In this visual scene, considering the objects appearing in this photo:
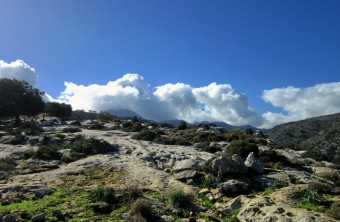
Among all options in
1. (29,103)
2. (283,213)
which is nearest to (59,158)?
(283,213)

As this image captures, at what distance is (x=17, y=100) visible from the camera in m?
69.4

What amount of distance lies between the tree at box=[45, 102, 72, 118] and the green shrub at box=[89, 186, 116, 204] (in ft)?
244

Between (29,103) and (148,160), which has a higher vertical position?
(29,103)

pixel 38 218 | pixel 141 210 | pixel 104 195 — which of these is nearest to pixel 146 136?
pixel 104 195

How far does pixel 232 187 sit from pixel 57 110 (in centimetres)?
7740

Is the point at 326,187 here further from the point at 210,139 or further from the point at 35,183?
the point at 210,139

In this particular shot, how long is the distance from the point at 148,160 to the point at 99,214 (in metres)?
13.8

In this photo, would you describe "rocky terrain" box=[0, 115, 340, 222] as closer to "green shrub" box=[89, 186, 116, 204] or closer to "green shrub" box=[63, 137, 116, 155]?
"green shrub" box=[89, 186, 116, 204]

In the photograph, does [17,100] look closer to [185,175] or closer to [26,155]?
[26,155]

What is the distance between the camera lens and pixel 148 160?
3155cm

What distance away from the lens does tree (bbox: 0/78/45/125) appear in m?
68.6

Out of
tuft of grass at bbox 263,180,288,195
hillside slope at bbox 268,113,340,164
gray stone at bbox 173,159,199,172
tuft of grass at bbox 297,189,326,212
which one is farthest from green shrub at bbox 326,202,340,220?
hillside slope at bbox 268,113,340,164

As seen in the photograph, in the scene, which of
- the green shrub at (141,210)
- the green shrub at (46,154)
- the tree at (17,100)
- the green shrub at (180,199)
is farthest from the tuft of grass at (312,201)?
the tree at (17,100)

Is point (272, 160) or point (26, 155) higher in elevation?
point (272, 160)
